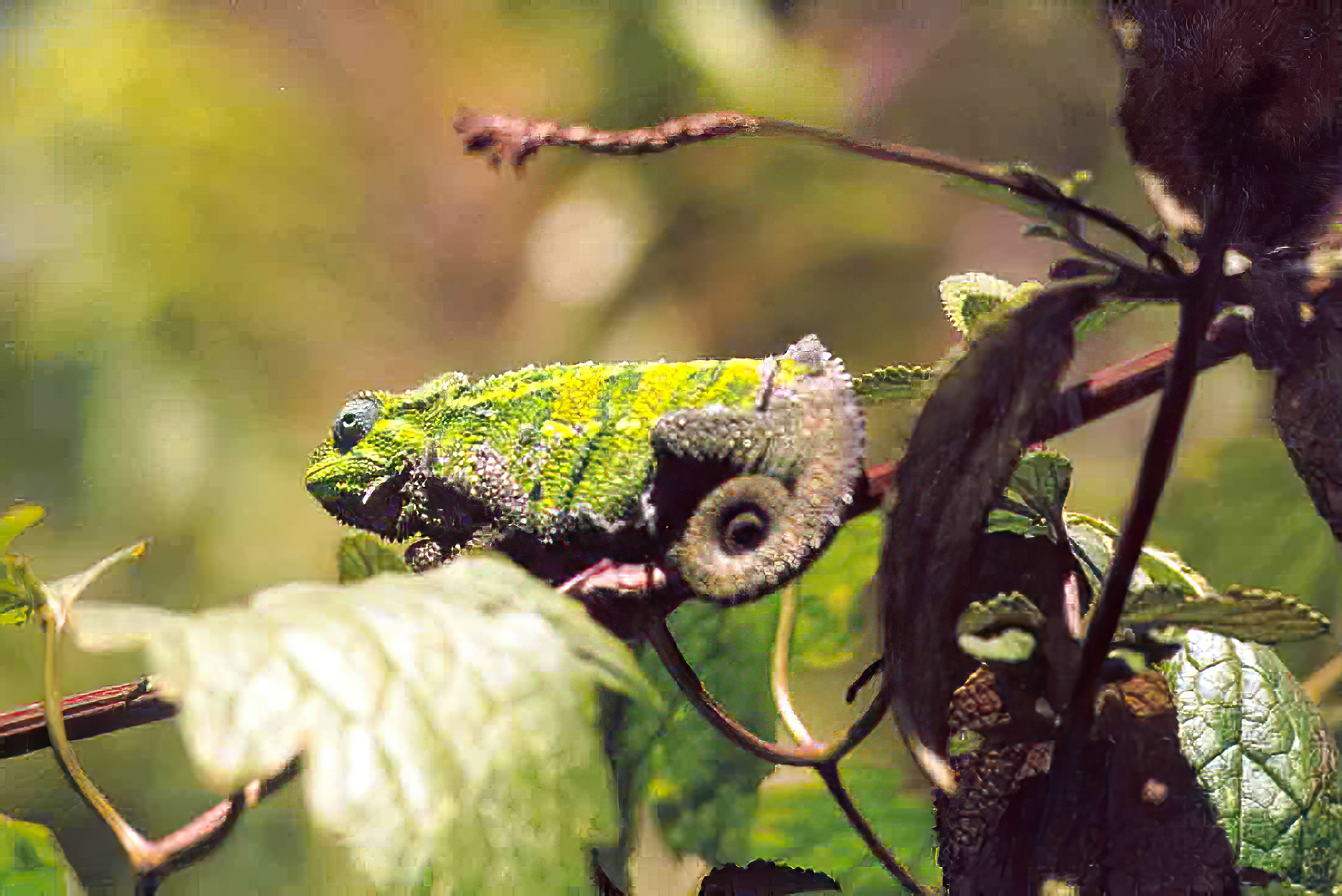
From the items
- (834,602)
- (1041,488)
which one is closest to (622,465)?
(834,602)

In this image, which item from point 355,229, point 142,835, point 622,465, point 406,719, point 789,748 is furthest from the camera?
point 355,229

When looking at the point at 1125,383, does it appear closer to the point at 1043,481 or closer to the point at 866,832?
the point at 1043,481

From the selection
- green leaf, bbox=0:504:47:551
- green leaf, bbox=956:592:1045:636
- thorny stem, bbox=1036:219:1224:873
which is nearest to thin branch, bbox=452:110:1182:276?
thorny stem, bbox=1036:219:1224:873

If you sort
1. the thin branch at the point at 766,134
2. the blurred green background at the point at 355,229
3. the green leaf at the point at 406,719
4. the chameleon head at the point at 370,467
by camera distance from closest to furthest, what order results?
the green leaf at the point at 406,719 → the thin branch at the point at 766,134 → the chameleon head at the point at 370,467 → the blurred green background at the point at 355,229

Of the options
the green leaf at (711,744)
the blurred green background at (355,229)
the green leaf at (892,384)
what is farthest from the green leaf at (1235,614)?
the blurred green background at (355,229)

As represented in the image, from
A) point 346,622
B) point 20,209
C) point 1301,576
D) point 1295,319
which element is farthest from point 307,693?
point 20,209

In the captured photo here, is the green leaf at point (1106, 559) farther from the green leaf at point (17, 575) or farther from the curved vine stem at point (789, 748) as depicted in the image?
the green leaf at point (17, 575)
